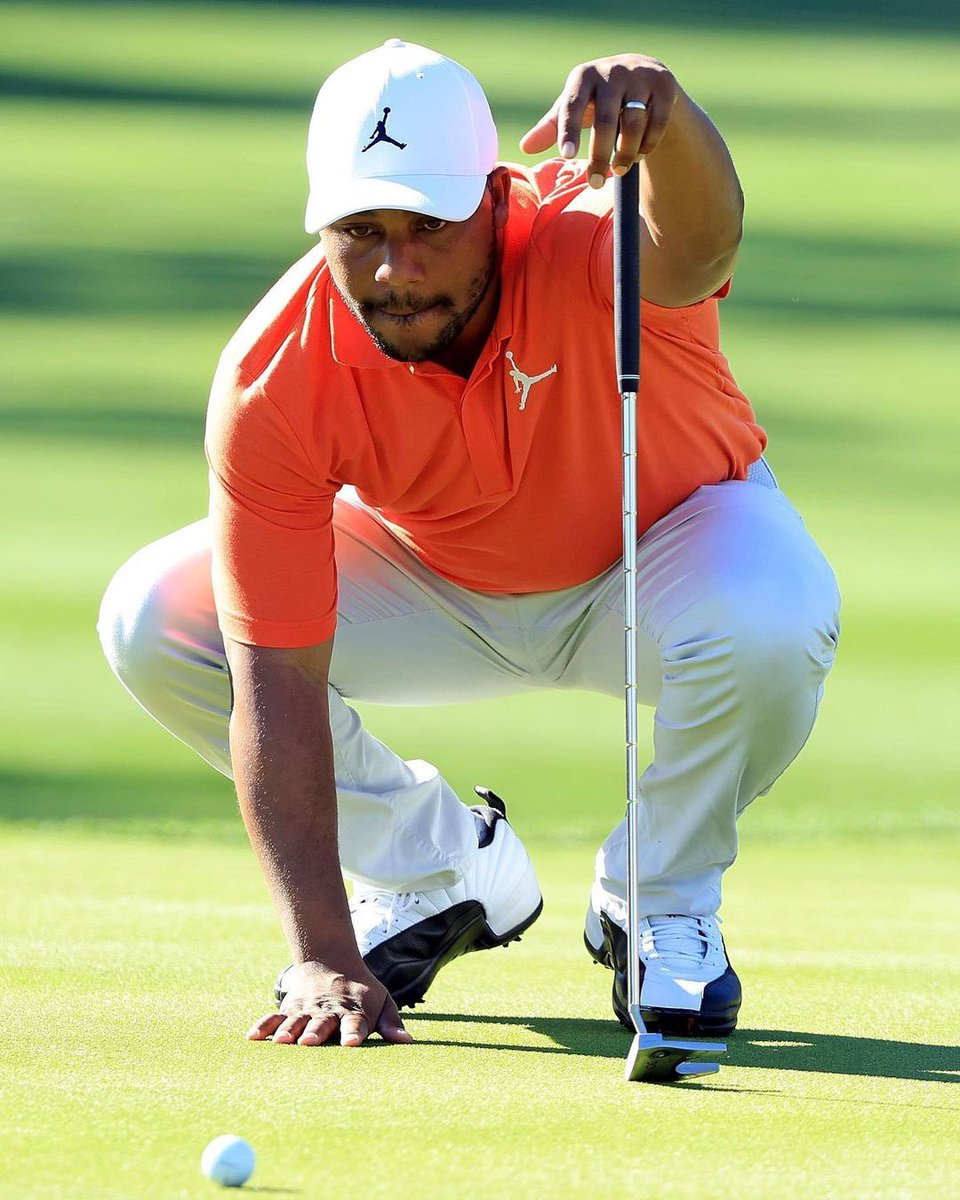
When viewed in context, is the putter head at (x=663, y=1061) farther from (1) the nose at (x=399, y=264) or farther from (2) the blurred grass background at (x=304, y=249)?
(2) the blurred grass background at (x=304, y=249)

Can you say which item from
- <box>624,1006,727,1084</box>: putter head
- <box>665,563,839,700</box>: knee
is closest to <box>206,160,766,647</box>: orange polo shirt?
<box>665,563,839,700</box>: knee

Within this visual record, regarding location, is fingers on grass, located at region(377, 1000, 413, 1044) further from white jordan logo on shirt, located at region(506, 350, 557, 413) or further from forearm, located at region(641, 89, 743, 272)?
forearm, located at region(641, 89, 743, 272)

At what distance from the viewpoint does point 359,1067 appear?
217 cm

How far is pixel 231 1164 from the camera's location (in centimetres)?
168

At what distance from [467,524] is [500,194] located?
46cm

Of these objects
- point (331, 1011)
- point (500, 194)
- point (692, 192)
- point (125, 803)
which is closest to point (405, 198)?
point (500, 194)

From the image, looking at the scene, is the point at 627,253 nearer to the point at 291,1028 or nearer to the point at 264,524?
the point at 264,524

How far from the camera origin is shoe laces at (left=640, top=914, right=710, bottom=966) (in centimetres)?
250

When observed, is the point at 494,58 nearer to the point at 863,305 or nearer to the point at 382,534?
the point at 863,305

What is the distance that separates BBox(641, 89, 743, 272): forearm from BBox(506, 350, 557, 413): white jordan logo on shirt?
24cm

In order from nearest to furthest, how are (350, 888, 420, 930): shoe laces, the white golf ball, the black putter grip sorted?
the white golf ball < the black putter grip < (350, 888, 420, 930): shoe laces

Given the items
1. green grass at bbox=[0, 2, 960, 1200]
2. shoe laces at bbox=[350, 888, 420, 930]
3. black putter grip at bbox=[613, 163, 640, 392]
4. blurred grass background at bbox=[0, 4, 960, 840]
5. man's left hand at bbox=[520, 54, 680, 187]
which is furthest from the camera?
blurred grass background at bbox=[0, 4, 960, 840]

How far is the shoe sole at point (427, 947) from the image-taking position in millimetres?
2682

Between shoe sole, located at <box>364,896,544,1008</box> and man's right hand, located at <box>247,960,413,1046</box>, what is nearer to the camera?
man's right hand, located at <box>247,960,413,1046</box>
